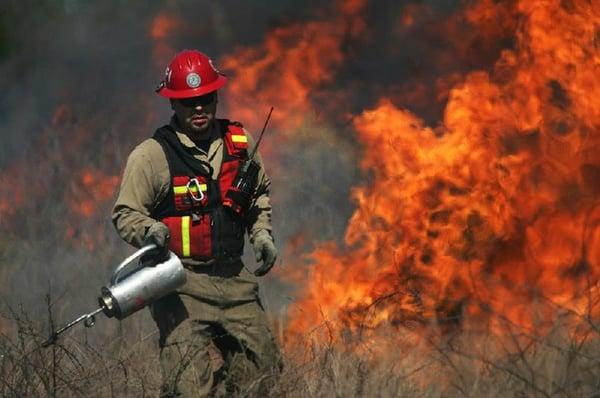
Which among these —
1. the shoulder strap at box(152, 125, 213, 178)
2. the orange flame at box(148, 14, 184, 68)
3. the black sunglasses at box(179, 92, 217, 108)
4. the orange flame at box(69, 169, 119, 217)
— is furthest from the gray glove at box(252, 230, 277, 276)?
the orange flame at box(148, 14, 184, 68)

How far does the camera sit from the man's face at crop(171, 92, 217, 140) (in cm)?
542

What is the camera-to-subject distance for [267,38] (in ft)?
30.7

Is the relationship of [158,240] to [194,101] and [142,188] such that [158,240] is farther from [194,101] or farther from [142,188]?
[194,101]

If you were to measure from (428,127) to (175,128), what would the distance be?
2660mm

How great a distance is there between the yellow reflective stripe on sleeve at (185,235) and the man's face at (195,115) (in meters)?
0.44

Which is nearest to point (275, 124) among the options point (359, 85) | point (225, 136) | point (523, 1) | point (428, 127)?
point (359, 85)

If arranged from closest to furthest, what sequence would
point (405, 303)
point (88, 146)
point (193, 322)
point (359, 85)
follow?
point (193, 322) < point (405, 303) < point (359, 85) < point (88, 146)

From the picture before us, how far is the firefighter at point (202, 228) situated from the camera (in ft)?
17.1

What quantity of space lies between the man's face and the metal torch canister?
2.27ft

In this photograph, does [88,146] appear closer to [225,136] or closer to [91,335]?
[91,335]

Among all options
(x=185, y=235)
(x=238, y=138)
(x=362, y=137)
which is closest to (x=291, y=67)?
(x=362, y=137)

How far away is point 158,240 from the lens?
5.01 meters

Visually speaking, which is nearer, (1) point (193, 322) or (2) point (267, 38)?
(1) point (193, 322)

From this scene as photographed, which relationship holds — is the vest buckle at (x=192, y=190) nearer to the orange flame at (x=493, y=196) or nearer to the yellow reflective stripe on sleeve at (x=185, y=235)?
the yellow reflective stripe on sleeve at (x=185, y=235)
